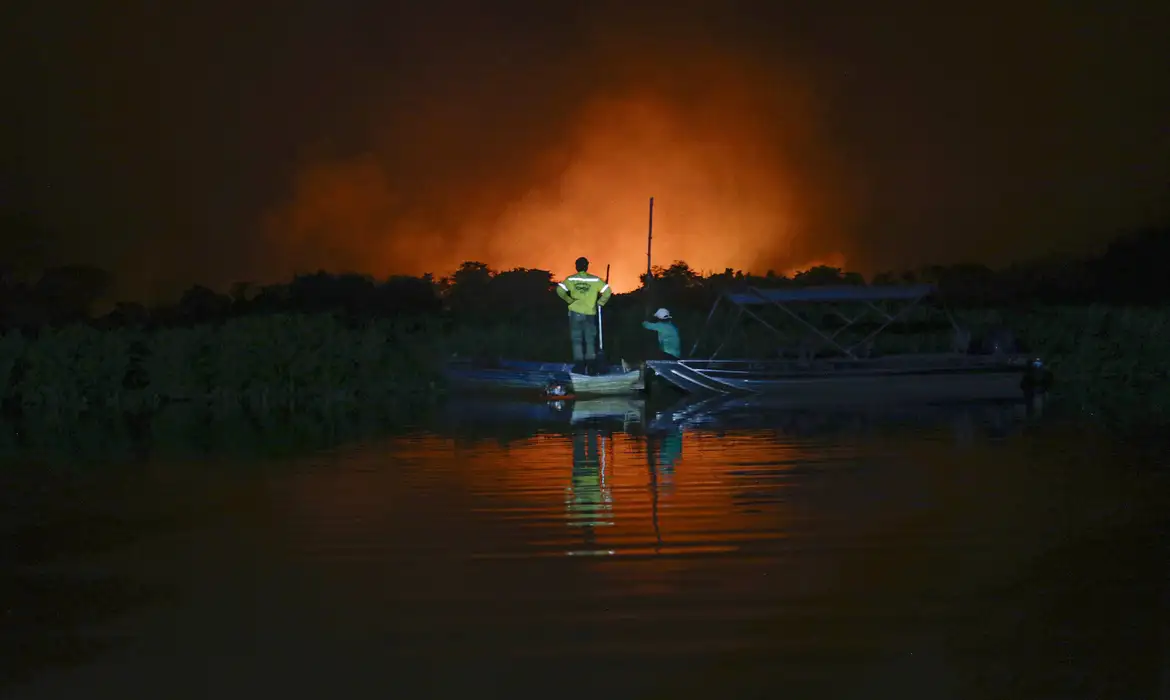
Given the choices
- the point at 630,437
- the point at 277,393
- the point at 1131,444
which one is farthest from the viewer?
the point at 277,393

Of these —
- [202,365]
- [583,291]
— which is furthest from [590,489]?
[202,365]

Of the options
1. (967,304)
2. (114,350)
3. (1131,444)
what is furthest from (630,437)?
(967,304)

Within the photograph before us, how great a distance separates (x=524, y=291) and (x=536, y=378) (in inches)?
889

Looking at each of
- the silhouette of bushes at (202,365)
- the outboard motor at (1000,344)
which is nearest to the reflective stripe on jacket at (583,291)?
the silhouette of bushes at (202,365)

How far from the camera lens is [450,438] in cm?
1568

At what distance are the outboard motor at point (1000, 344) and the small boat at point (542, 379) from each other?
6416 millimetres

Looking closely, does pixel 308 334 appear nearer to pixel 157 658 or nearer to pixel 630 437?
pixel 630 437

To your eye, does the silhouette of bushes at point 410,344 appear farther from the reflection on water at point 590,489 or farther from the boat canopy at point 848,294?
the reflection on water at point 590,489

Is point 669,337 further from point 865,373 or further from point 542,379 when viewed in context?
point 865,373

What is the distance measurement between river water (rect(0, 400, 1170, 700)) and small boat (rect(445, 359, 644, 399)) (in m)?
8.25

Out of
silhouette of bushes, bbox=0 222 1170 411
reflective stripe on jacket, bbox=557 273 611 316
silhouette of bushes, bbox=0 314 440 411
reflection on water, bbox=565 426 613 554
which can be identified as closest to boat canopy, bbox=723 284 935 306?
silhouette of bushes, bbox=0 222 1170 411

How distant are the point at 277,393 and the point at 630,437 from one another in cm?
1145

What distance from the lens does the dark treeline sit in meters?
43.8

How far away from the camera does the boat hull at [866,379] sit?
20.8 meters
